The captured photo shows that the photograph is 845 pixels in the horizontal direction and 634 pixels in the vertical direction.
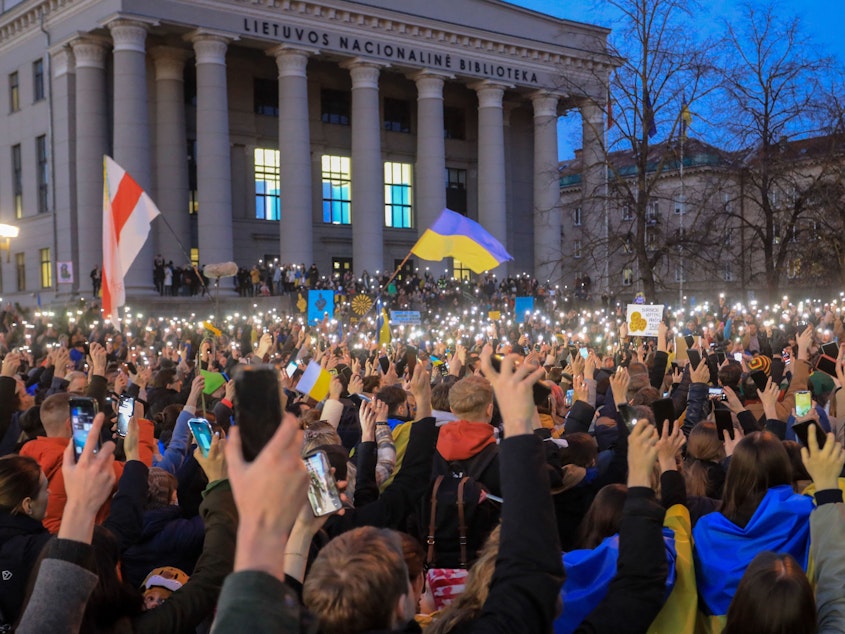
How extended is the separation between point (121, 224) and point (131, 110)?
947 inches

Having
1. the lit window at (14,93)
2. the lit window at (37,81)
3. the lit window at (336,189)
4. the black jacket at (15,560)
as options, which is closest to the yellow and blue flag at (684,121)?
the lit window at (336,189)

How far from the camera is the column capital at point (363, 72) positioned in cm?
4150


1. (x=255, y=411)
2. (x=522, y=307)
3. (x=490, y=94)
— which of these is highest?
(x=490, y=94)

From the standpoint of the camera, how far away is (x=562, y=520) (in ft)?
17.6

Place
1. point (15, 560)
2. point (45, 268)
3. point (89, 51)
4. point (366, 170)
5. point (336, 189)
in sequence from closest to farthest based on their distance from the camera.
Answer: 1. point (15, 560)
2. point (89, 51)
3. point (45, 268)
4. point (366, 170)
5. point (336, 189)

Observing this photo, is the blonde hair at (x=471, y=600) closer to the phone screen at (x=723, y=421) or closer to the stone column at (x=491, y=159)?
the phone screen at (x=723, y=421)

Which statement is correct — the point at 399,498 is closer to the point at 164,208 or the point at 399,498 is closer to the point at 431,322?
the point at 431,322

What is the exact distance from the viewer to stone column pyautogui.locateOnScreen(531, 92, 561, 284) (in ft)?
156

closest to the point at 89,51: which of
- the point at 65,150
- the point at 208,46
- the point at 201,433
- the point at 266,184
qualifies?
the point at 65,150

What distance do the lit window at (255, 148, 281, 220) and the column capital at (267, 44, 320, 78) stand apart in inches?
258

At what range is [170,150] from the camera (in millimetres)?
39500

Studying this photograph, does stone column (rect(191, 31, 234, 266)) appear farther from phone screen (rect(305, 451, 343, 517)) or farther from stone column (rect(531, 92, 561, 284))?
phone screen (rect(305, 451, 343, 517))

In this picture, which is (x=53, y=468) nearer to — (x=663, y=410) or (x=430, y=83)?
(x=663, y=410)

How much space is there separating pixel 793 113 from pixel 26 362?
22.2 meters
